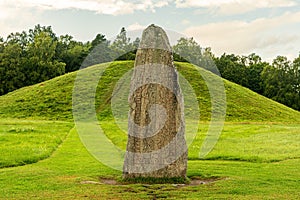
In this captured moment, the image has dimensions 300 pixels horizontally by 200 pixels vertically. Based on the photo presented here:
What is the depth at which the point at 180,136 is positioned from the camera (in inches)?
498

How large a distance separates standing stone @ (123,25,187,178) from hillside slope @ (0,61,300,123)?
110 ft

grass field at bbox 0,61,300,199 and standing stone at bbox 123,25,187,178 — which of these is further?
standing stone at bbox 123,25,187,178

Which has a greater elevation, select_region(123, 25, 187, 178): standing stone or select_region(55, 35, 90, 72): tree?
select_region(55, 35, 90, 72): tree

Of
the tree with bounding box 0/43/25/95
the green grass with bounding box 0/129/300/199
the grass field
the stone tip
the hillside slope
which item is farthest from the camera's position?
the tree with bounding box 0/43/25/95

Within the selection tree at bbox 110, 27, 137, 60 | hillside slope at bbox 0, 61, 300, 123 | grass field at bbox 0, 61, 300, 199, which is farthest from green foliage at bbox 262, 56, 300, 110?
grass field at bbox 0, 61, 300, 199

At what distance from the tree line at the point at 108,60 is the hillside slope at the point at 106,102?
39.7ft

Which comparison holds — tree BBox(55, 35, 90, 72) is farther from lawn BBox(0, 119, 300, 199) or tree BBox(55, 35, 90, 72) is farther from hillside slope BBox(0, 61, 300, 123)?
lawn BBox(0, 119, 300, 199)

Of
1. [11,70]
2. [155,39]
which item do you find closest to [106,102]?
[11,70]

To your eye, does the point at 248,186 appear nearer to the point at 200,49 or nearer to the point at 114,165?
the point at 114,165

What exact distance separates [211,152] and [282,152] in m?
3.15

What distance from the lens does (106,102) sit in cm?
5259

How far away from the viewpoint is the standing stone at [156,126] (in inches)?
490

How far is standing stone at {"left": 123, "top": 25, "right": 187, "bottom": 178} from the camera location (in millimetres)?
12445

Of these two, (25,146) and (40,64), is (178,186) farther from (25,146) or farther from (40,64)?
(40,64)
